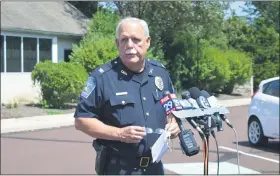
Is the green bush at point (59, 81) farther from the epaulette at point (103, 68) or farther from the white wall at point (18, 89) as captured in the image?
the epaulette at point (103, 68)

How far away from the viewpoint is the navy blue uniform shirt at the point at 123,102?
9.58ft

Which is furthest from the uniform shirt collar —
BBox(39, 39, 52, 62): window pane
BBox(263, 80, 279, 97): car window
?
BBox(39, 39, 52, 62): window pane

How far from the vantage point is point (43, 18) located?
21938 millimetres

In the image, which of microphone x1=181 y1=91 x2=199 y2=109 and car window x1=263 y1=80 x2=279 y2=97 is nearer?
microphone x1=181 y1=91 x2=199 y2=109

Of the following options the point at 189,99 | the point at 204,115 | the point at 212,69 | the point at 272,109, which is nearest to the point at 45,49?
the point at 212,69

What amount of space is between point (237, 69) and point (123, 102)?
22.6 m

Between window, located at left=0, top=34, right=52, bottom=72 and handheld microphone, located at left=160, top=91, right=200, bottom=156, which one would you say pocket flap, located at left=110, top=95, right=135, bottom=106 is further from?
window, located at left=0, top=34, right=52, bottom=72

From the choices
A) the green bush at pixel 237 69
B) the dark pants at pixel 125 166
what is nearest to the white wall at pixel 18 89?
the green bush at pixel 237 69

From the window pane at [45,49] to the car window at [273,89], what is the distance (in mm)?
13371

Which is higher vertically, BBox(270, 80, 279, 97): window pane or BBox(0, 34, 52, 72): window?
BBox(0, 34, 52, 72): window

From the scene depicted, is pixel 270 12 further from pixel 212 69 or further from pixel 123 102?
pixel 123 102

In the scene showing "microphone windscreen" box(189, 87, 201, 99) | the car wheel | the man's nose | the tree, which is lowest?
the car wheel

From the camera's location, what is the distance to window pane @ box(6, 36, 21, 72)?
755 inches

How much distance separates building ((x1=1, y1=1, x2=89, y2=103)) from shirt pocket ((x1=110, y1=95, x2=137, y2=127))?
15.9 metres
